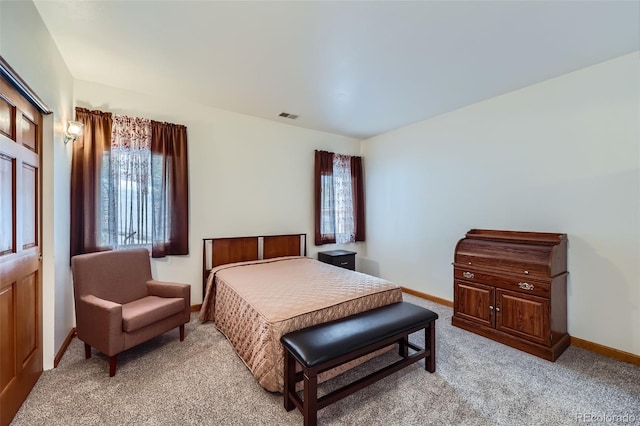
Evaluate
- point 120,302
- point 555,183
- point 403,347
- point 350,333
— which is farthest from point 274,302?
point 555,183

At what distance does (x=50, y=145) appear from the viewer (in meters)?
2.29

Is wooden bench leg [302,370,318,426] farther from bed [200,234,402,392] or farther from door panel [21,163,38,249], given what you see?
door panel [21,163,38,249]

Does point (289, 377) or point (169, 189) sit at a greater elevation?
point (169, 189)

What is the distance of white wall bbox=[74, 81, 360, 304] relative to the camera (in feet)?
11.1

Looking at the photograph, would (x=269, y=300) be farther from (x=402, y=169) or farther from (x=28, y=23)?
(x=402, y=169)

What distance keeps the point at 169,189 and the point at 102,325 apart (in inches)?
66.4

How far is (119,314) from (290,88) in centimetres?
278

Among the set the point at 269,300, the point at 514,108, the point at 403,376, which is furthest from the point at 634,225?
the point at 269,300

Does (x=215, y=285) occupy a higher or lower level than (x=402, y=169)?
lower

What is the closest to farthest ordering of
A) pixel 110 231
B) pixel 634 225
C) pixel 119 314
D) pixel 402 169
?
pixel 119 314 < pixel 634 225 < pixel 110 231 < pixel 402 169

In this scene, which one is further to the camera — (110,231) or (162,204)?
(162,204)

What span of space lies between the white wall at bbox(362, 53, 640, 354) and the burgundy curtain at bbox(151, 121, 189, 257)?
3347 mm

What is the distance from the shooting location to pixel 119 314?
7.23 ft

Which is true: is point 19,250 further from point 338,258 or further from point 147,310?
point 338,258
